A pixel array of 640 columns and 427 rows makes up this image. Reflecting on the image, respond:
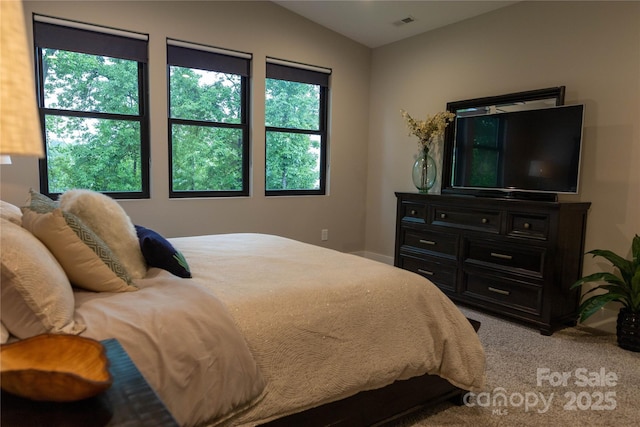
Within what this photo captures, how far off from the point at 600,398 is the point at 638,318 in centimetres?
90

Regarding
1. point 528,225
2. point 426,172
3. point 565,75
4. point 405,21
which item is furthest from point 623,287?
point 405,21

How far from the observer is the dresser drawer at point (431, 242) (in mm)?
3610

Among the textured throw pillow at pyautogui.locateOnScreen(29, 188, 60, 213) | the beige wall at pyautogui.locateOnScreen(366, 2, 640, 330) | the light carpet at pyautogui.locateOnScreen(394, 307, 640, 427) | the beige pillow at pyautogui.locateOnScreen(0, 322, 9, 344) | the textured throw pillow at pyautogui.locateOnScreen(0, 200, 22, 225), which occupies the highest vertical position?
the beige wall at pyautogui.locateOnScreen(366, 2, 640, 330)

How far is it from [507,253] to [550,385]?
1177mm

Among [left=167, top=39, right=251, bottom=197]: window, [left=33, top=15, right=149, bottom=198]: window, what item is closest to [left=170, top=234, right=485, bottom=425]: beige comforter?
[left=33, top=15, right=149, bottom=198]: window

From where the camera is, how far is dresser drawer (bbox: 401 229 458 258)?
361 cm

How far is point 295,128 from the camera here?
4629 millimetres

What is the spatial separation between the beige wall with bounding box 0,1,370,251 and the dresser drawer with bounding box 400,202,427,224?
1.08 metres

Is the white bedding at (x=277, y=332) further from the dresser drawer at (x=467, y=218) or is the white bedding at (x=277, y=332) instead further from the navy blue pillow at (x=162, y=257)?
the dresser drawer at (x=467, y=218)

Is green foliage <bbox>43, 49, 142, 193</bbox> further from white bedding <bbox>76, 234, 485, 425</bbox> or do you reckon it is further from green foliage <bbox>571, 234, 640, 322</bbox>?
green foliage <bbox>571, 234, 640, 322</bbox>

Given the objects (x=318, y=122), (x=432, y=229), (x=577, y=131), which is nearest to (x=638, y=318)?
(x=577, y=131)

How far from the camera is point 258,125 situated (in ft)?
13.9

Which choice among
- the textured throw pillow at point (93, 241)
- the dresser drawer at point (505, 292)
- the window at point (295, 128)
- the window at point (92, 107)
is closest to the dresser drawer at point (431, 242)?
the dresser drawer at point (505, 292)

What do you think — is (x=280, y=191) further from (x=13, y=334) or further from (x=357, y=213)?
(x=13, y=334)
